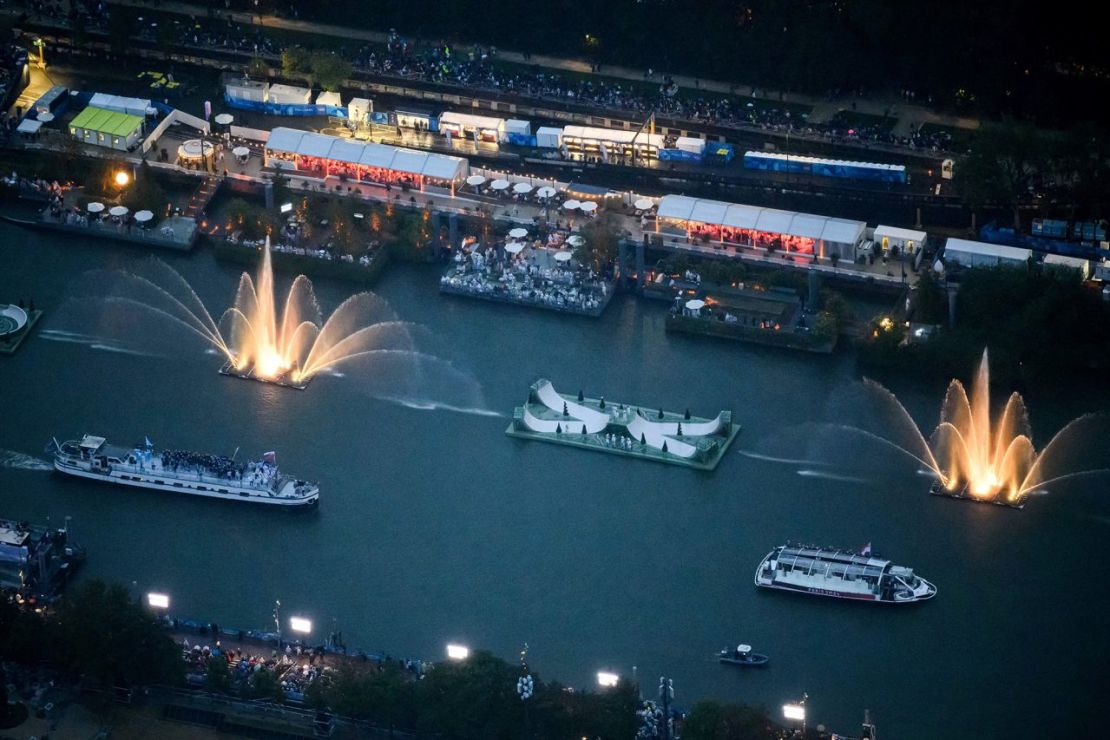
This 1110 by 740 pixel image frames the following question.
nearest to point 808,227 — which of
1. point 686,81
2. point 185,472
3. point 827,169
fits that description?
point 827,169

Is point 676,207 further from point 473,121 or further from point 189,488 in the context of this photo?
point 189,488

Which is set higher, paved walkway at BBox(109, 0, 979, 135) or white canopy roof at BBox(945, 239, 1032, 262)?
paved walkway at BBox(109, 0, 979, 135)

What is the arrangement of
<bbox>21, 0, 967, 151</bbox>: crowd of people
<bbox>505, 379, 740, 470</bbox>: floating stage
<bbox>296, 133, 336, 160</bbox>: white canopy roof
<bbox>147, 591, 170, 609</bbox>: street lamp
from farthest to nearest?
<bbox>21, 0, 967, 151</bbox>: crowd of people
<bbox>296, 133, 336, 160</bbox>: white canopy roof
<bbox>505, 379, 740, 470</bbox>: floating stage
<bbox>147, 591, 170, 609</bbox>: street lamp

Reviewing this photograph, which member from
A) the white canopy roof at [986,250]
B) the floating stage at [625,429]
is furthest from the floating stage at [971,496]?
the white canopy roof at [986,250]

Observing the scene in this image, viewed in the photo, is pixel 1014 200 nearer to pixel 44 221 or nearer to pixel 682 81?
pixel 682 81

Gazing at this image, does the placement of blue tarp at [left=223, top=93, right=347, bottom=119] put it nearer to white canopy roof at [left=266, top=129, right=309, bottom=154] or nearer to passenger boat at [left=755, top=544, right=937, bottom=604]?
white canopy roof at [left=266, top=129, right=309, bottom=154]

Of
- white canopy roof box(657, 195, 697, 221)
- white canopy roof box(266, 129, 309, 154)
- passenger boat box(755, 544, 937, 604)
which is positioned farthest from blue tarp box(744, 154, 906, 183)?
passenger boat box(755, 544, 937, 604)

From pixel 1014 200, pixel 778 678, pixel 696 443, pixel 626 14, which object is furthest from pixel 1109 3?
pixel 778 678
